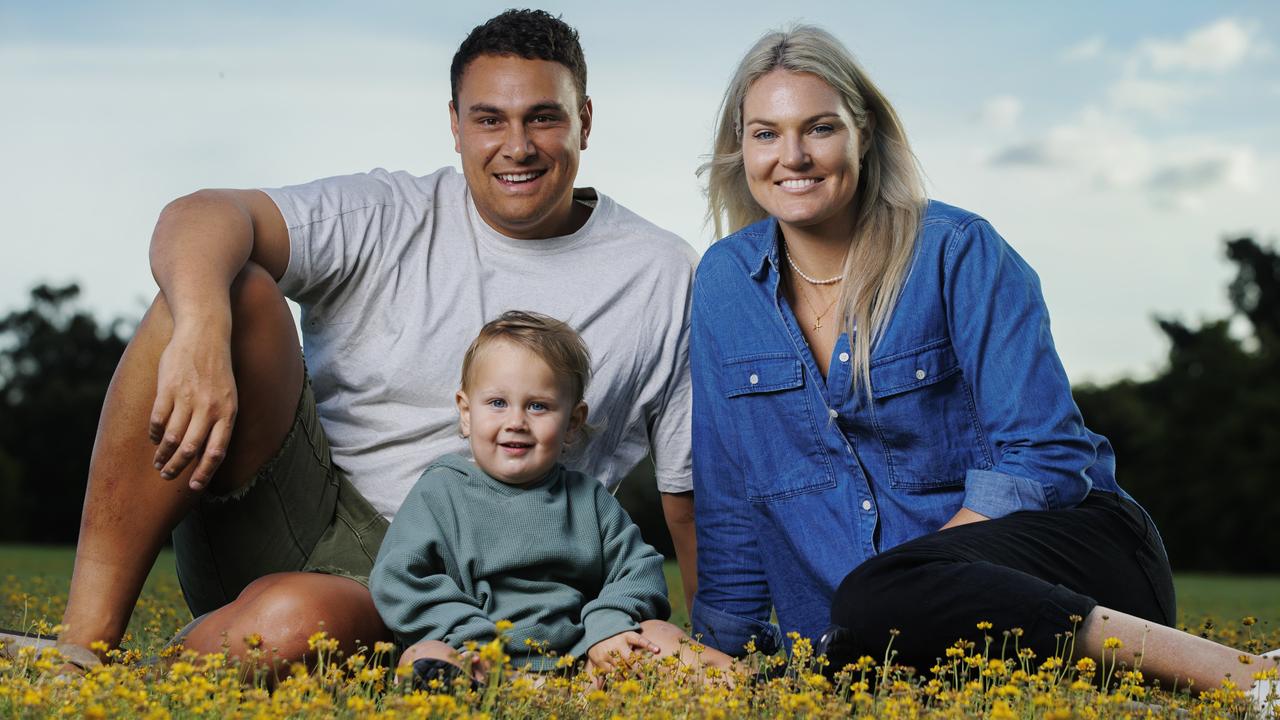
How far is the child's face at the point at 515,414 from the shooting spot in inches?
163

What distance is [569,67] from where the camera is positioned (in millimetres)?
5031

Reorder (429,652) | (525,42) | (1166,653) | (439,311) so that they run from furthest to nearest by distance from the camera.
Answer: (525,42), (439,311), (429,652), (1166,653)

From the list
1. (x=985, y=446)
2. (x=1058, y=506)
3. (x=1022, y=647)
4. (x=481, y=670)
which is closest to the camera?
(x=1022, y=647)

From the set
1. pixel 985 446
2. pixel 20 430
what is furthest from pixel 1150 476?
pixel 985 446

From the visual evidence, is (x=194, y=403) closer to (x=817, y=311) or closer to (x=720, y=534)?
(x=720, y=534)

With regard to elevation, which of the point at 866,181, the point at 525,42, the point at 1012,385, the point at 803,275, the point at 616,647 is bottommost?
the point at 616,647

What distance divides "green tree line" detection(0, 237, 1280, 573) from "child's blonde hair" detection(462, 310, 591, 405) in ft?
127

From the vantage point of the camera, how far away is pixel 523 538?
409cm

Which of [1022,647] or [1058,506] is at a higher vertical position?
[1058,506]

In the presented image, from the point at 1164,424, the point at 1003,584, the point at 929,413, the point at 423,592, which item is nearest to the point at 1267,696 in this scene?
the point at 1003,584

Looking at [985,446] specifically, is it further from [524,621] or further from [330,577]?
[330,577]

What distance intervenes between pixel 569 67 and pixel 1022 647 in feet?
9.44

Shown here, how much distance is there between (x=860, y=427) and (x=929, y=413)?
0.81 ft

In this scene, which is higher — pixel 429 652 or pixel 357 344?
pixel 357 344
